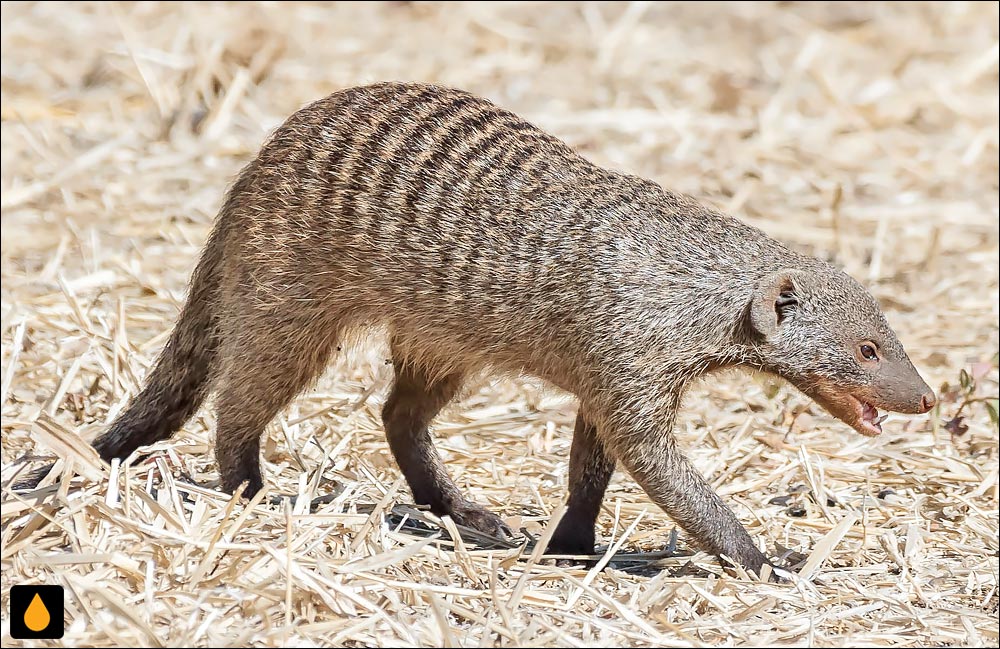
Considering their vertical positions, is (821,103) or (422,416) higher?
(821,103)

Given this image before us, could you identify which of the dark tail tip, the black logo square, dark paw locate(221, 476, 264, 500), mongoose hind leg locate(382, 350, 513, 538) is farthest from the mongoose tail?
the black logo square

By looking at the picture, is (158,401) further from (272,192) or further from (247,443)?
(272,192)

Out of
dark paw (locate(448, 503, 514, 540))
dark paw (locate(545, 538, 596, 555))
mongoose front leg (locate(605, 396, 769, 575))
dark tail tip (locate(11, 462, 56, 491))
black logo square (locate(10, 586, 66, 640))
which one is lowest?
dark tail tip (locate(11, 462, 56, 491))

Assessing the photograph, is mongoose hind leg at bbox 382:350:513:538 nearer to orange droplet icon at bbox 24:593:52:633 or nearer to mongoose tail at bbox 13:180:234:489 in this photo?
mongoose tail at bbox 13:180:234:489

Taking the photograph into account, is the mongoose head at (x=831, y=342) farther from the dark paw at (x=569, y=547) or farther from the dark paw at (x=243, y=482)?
the dark paw at (x=243, y=482)

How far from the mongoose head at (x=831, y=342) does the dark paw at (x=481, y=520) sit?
3.34 feet

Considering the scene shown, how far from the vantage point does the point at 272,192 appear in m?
4.09

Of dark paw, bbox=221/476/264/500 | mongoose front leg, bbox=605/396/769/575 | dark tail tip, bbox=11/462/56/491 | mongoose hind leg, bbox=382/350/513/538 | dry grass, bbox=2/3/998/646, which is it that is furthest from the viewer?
mongoose hind leg, bbox=382/350/513/538

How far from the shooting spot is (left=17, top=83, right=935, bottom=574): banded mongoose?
148 inches

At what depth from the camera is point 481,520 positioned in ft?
14.1

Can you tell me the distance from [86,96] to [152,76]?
0.54 meters

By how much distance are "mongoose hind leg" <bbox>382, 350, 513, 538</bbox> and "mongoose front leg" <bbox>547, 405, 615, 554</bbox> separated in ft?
1.34

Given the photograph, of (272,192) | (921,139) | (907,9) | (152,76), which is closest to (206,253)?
(272,192)

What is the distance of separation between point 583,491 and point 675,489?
37 centimetres
